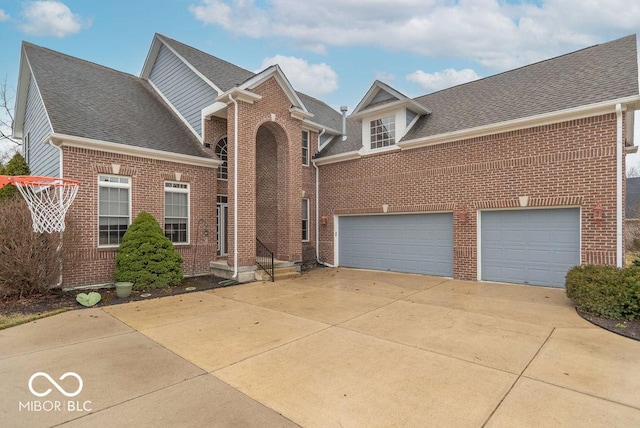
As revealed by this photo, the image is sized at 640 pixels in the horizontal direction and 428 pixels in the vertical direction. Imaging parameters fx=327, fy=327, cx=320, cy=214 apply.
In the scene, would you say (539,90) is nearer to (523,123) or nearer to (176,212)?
(523,123)

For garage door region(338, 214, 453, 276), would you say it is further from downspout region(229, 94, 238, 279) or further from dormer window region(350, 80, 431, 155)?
downspout region(229, 94, 238, 279)

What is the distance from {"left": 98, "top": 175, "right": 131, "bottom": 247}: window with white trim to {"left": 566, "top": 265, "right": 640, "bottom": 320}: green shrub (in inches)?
455

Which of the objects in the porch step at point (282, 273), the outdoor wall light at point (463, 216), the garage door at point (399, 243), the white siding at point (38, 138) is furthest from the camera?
the garage door at point (399, 243)

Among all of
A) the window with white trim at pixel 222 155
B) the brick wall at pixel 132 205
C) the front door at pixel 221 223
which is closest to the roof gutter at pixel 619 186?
the brick wall at pixel 132 205

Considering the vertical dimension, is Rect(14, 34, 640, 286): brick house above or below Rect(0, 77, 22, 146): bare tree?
below

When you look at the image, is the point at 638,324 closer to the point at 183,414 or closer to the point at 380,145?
the point at 183,414

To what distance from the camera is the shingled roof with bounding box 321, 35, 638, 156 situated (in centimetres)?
Answer: 852

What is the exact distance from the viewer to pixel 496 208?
9633 mm

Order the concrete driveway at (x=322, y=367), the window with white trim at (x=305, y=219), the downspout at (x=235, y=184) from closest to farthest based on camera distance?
the concrete driveway at (x=322, y=367)
the downspout at (x=235, y=184)
the window with white trim at (x=305, y=219)

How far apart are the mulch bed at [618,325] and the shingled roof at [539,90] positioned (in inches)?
210

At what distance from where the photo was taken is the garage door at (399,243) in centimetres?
1086

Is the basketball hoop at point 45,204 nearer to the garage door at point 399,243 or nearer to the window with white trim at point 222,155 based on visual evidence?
the window with white trim at point 222,155

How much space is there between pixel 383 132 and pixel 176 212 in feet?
26.2

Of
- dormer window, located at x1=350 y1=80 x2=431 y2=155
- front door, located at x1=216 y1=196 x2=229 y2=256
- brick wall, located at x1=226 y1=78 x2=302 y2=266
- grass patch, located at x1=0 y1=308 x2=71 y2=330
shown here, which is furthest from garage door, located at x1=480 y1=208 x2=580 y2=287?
grass patch, located at x1=0 y1=308 x2=71 y2=330
